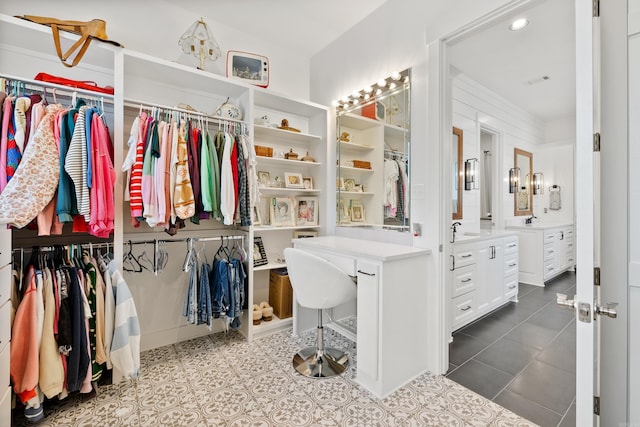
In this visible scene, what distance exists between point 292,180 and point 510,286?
9.35ft

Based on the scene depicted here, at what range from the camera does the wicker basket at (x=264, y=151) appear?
264cm

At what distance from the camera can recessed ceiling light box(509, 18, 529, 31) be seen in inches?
94.5

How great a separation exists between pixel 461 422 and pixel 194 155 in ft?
7.72

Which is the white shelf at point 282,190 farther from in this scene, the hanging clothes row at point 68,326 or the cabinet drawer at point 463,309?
the cabinet drawer at point 463,309

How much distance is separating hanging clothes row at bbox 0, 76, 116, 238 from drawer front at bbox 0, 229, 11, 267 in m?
0.14

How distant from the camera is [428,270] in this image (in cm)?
203

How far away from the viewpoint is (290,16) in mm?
2592

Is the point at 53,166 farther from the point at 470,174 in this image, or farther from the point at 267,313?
the point at 470,174

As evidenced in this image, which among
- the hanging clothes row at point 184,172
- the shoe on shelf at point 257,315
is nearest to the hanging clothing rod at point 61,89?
the hanging clothes row at point 184,172

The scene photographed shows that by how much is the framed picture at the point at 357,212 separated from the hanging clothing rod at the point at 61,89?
6.78ft

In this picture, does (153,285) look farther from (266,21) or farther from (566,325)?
(566,325)

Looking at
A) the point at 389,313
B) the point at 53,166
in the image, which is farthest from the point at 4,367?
the point at 389,313

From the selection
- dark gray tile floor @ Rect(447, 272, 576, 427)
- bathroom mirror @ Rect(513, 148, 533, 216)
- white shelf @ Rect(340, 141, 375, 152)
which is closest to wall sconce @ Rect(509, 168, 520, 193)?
bathroom mirror @ Rect(513, 148, 533, 216)

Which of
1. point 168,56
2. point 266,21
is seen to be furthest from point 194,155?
point 266,21
